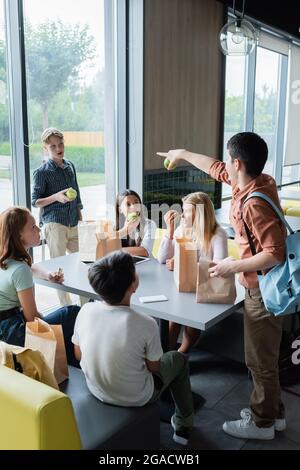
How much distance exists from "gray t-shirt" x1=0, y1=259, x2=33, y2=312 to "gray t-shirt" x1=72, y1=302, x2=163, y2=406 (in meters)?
0.48

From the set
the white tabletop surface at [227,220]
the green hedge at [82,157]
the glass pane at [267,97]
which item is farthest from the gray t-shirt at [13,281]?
the glass pane at [267,97]

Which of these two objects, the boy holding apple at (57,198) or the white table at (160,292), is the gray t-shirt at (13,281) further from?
the boy holding apple at (57,198)

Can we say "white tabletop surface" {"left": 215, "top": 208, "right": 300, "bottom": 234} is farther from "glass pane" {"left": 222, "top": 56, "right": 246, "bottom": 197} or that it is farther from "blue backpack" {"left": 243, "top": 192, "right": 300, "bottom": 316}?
"blue backpack" {"left": 243, "top": 192, "right": 300, "bottom": 316}

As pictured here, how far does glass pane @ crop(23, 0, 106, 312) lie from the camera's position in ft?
11.9

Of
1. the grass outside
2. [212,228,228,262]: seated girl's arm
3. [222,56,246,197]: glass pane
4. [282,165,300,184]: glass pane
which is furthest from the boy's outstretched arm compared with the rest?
[282,165,300,184]: glass pane

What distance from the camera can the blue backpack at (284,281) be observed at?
193 centimetres

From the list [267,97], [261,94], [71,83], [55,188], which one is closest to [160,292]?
[55,188]

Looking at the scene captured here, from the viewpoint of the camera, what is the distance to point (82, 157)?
168 inches

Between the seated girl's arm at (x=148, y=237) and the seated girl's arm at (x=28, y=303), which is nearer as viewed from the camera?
the seated girl's arm at (x=28, y=303)

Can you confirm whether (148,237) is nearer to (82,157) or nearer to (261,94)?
(82,157)

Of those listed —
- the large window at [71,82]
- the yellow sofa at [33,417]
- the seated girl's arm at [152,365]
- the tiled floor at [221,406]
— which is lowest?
the tiled floor at [221,406]

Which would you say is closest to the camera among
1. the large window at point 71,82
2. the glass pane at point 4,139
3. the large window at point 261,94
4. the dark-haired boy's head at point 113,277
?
the dark-haired boy's head at point 113,277

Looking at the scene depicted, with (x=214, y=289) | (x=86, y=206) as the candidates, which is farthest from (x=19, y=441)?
(x=86, y=206)

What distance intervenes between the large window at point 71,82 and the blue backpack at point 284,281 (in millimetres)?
2295
